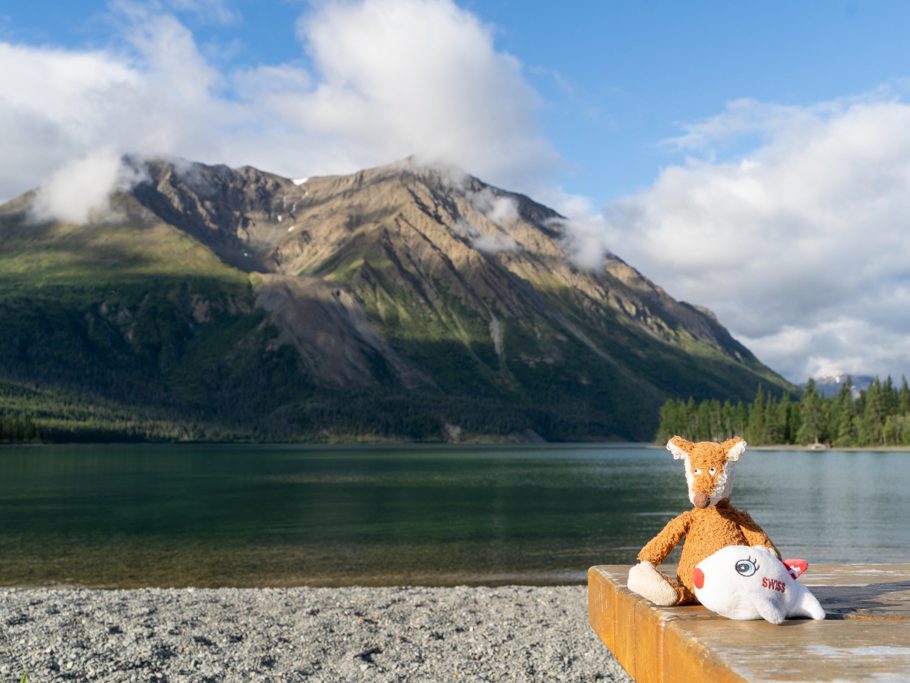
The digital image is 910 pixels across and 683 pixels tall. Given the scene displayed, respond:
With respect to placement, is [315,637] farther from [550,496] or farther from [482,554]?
[550,496]

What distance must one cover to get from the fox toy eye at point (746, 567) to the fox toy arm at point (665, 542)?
1.07 meters

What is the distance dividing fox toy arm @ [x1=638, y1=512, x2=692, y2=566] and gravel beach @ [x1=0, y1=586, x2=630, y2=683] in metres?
12.4

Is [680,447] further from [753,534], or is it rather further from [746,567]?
[746,567]

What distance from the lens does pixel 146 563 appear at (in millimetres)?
46312

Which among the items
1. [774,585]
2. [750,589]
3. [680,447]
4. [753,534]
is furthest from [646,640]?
[680,447]

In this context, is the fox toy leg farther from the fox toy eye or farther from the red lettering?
the red lettering

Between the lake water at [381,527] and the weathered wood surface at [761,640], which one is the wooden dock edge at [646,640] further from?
the lake water at [381,527]

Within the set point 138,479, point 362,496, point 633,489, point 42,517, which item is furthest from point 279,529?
point 138,479

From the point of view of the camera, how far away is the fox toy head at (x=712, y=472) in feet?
27.1

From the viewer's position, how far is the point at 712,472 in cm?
829

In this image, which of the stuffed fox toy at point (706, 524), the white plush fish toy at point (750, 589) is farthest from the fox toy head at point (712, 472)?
the white plush fish toy at point (750, 589)

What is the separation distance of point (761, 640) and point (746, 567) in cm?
98

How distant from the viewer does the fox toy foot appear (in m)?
7.21

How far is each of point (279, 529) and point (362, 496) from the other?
3143 cm
